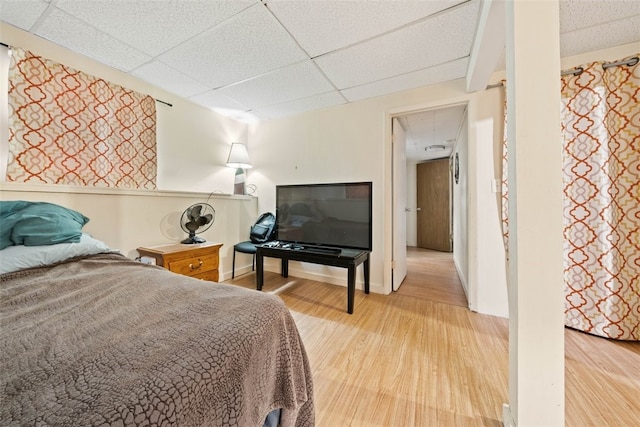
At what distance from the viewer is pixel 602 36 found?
165cm

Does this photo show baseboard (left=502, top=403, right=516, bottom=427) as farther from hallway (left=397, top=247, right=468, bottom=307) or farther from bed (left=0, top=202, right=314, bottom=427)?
hallway (left=397, top=247, right=468, bottom=307)

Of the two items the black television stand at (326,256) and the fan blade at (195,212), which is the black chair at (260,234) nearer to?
the black television stand at (326,256)

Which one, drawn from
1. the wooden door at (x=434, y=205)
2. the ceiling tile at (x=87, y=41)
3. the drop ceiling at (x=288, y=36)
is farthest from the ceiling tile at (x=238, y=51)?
the wooden door at (x=434, y=205)

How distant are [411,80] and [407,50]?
48 cm

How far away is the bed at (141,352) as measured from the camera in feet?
1.52

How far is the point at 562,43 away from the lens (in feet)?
5.65

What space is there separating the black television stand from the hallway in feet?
2.25

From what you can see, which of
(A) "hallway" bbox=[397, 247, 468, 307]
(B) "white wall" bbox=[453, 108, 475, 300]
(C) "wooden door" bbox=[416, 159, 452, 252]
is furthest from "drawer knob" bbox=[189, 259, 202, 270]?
(C) "wooden door" bbox=[416, 159, 452, 252]

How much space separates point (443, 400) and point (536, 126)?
4.58 ft

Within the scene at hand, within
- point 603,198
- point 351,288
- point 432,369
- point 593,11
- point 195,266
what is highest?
point 593,11

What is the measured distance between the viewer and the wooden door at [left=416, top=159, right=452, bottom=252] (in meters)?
5.07

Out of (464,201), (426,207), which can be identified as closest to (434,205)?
(426,207)

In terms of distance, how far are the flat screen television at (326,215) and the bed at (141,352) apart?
1564mm

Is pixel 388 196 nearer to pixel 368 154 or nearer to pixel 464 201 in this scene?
pixel 368 154
